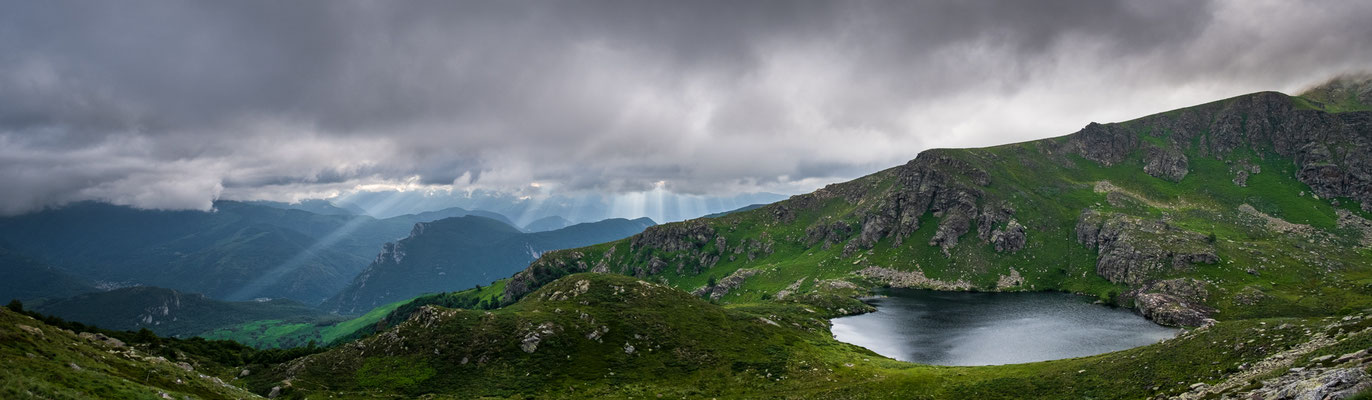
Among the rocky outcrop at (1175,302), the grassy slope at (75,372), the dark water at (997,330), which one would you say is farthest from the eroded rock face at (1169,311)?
the grassy slope at (75,372)

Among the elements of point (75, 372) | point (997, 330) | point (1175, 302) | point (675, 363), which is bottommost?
point (997, 330)

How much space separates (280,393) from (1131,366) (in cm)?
10949

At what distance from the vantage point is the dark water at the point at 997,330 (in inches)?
4434

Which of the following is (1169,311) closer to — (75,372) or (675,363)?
(675,363)

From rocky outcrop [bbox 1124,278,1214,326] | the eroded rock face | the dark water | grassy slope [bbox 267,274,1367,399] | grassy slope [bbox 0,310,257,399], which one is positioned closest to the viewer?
grassy slope [bbox 0,310,257,399]

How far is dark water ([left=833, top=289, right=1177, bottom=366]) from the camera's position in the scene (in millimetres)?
112625

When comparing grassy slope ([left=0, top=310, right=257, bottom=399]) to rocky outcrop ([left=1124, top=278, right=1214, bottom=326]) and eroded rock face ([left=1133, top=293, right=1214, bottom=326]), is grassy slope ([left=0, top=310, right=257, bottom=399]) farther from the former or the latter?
eroded rock face ([left=1133, top=293, right=1214, bottom=326])

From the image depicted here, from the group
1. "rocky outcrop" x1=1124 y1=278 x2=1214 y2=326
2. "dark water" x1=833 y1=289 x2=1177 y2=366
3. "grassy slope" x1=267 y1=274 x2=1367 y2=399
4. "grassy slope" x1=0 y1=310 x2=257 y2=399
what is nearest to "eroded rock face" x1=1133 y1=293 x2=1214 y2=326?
"rocky outcrop" x1=1124 y1=278 x2=1214 y2=326

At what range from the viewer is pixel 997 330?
14100cm

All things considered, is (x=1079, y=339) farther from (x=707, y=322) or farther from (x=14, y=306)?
(x=14, y=306)

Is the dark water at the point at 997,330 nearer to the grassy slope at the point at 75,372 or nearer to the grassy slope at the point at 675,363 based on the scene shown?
the grassy slope at the point at 675,363

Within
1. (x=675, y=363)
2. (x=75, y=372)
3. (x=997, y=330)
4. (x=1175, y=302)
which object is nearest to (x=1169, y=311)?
(x=1175, y=302)

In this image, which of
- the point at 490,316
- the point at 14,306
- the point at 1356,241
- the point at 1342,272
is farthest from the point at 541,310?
the point at 1356,241

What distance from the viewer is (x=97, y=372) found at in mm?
41969
